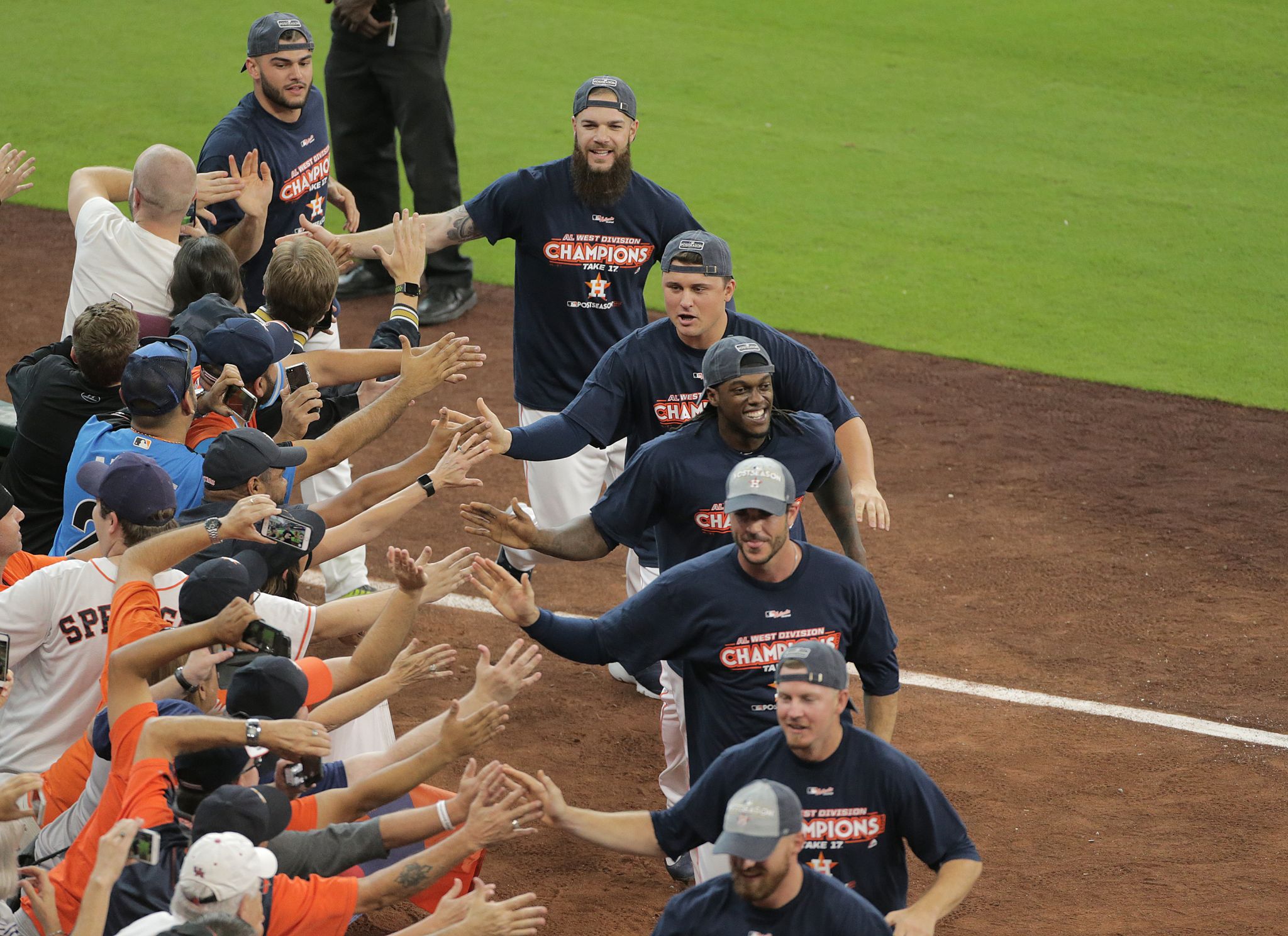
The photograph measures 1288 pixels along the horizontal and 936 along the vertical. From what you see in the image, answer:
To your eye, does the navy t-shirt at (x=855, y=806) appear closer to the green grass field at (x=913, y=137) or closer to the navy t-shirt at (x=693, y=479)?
the navy t-shirt at (x=693, y=479)

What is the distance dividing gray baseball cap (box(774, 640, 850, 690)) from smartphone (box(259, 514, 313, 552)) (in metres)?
1.68

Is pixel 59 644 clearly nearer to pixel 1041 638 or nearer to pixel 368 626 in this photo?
pixel 368 626

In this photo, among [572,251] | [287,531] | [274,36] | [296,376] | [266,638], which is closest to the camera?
[266,638]

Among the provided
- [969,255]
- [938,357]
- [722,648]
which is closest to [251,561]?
[722,648]

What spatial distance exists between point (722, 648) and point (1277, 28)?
15.2m

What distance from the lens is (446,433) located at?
576 cm

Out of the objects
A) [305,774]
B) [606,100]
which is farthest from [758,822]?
[606,100]

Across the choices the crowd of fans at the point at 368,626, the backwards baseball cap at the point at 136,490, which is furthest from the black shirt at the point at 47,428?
the backwards baseball cap at the point at 136,490

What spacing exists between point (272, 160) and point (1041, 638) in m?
4.40

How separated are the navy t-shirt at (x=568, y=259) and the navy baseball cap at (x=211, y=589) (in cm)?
282

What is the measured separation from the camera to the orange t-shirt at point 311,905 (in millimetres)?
3826

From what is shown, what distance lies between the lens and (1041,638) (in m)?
7.32

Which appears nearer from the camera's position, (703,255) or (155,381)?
(155,381)

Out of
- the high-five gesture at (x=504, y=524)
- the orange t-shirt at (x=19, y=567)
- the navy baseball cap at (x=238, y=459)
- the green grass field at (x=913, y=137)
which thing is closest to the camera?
the orange t-shirt at (x=19, y=567)
